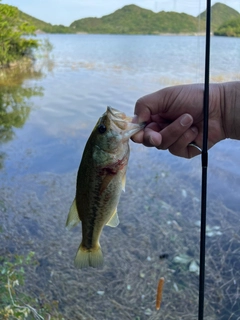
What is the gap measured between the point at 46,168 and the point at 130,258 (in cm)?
270

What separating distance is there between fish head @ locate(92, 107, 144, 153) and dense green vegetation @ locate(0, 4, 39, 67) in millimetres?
16743

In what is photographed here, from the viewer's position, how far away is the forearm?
1.53m

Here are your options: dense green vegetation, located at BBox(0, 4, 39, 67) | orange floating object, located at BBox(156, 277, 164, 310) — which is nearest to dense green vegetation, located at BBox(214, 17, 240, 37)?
orange floating object, located at BBox(156, 277, 164, 310)

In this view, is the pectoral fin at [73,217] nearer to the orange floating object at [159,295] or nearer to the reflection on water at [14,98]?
the orange floating object at [159,295]

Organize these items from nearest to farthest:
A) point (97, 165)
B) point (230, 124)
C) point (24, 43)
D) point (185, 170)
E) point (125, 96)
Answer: point (97, 165) < point (230, 124) < point (185, 170) < point (125, 96) < point (24, 43)

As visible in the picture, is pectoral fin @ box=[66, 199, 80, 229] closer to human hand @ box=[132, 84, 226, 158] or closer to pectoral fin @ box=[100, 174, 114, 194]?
pectoral fin @ box=[100, 174, 114, 194]

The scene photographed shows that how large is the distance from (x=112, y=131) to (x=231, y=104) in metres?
0.65

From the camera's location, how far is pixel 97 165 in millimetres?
1188

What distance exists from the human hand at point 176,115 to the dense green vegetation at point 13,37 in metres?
16.5

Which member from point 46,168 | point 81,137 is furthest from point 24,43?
point 46,168

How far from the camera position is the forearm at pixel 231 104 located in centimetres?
153

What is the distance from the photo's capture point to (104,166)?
1187mm

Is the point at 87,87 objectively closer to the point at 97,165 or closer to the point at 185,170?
the point at 185,170

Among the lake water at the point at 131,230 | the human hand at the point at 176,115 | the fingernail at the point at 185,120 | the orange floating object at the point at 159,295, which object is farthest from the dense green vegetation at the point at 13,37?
the fingernail at the point at 185,120
